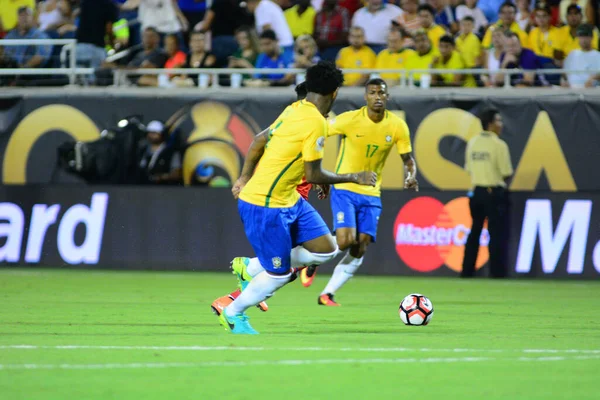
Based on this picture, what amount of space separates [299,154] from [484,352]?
7.90ft

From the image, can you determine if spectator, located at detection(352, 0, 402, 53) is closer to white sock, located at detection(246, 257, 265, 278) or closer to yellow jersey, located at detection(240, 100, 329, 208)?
white sock, located at detection(246, 257, 265, 278)

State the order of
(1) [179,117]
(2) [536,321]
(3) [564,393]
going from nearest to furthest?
1. (3) [564,393]
2. (2) [536,321]
3. (1) [179,117]

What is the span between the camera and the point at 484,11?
69.7ft

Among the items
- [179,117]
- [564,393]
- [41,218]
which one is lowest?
[41,218]

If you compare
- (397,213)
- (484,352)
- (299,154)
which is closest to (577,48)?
(397,213)

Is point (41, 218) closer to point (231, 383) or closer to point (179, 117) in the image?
point (179, 117)

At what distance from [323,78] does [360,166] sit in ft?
13.6

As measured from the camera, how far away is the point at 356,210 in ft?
45.0

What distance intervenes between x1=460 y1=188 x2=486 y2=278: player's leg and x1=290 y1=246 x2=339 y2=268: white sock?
28.3 ft

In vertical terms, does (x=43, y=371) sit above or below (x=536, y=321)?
above

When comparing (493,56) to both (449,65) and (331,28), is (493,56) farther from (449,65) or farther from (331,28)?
(331,28)

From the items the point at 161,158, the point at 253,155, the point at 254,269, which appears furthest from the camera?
the point at 161,158

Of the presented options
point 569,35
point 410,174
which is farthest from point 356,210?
point 569,35

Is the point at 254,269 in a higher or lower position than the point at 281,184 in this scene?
lower
